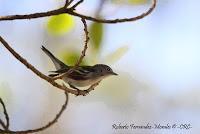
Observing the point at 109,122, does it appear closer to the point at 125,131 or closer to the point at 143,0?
the point at 125,131

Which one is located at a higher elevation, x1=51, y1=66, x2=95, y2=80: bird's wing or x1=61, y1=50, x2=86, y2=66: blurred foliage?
x1=61, y1=50, x2=86, y2=66: blurred foliage

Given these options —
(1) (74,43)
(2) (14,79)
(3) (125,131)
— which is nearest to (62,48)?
(1) (74,43)

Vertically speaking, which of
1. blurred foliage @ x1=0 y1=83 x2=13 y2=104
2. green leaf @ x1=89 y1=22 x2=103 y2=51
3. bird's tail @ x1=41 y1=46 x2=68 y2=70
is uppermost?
green leaf @ x1=89 y1=22 x2=103 y2=51

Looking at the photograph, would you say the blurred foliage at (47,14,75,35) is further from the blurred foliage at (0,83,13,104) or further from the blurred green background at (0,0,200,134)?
the blurred foliage at (0,83,13,104)

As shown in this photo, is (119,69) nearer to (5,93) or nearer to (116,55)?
(116,55)

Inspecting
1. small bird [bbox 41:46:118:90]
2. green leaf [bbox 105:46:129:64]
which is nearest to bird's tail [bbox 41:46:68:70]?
small bird [bbox 41:46:118:90]

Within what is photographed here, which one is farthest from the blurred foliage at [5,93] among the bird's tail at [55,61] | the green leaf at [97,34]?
the green leaf at [97,34]
